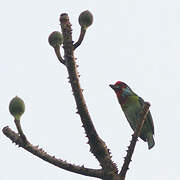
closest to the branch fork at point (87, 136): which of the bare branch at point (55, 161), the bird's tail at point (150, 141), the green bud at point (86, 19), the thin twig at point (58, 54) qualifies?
the bare branch at point (55, 161)

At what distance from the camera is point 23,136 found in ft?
10.7

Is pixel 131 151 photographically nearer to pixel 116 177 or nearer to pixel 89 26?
pixel 116 177

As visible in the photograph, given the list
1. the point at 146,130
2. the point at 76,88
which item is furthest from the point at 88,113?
the point at 146,130

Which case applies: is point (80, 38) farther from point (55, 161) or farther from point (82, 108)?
point (55, 161)

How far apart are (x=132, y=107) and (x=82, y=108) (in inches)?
209

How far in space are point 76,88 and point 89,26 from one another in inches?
37.0

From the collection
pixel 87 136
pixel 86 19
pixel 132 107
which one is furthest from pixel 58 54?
pixel 132 107

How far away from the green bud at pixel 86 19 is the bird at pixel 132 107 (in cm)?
448

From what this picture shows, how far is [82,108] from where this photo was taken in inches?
131

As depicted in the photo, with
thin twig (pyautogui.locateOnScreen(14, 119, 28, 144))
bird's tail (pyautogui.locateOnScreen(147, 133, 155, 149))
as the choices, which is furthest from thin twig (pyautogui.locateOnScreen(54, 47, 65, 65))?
bird's tail (pyautogui.locateOnScreen(147, 133, 155, 149))

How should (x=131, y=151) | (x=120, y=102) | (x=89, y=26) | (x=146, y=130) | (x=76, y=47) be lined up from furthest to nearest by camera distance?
(x=120, y=102) → (x=146, y=130) → (x=89, y=26) → (x=76, y=47) → (x=131, y=151)

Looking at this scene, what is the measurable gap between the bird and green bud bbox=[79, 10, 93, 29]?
448 cm

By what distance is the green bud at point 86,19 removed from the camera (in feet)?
13.0

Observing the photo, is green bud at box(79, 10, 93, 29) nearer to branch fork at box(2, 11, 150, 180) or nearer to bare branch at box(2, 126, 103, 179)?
branch fork at box(2, 11, 150, 180)
